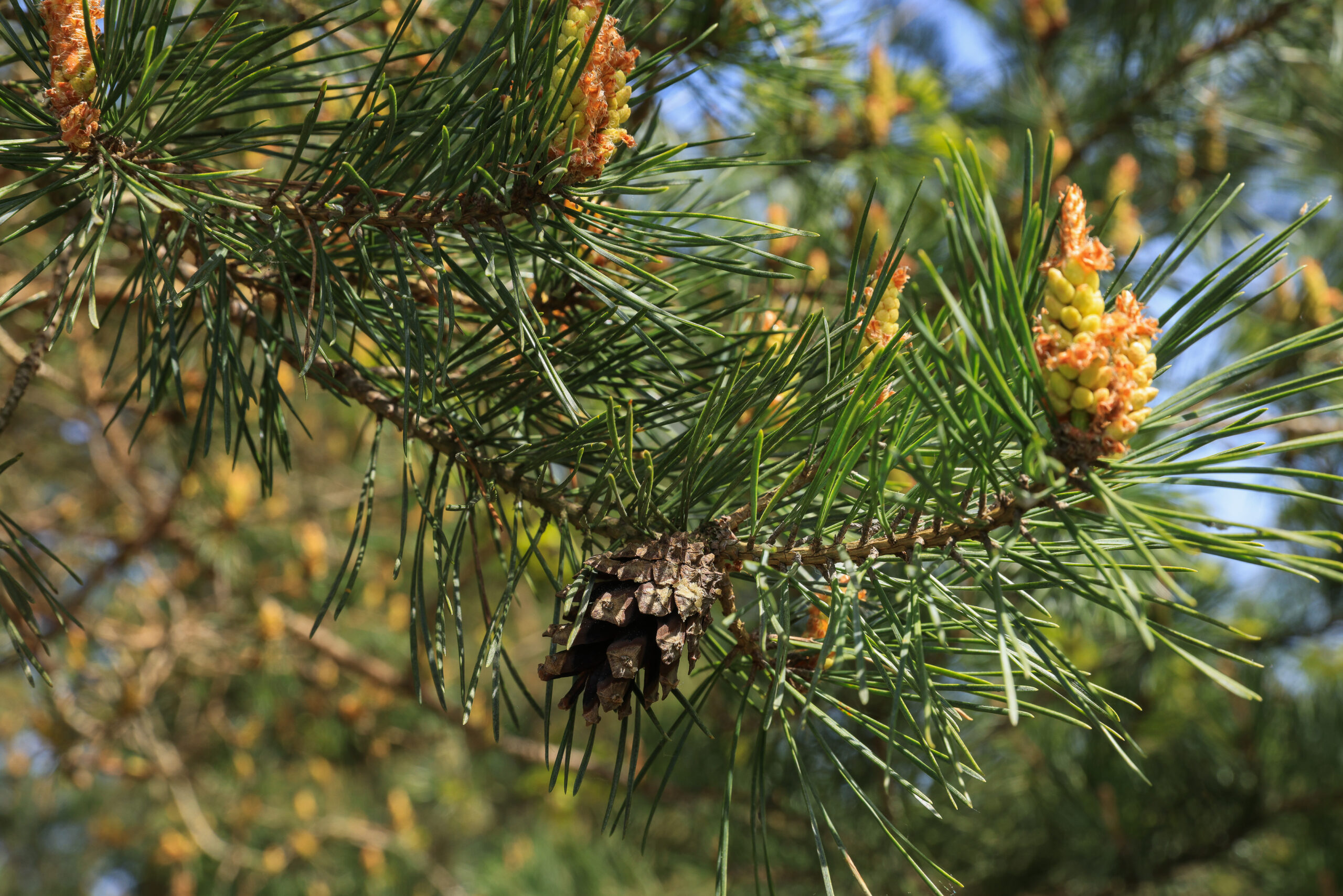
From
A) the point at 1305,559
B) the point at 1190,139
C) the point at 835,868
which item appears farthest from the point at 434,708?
the point at 1190,139

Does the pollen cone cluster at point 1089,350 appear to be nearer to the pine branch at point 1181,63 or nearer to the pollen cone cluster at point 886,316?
the pollen cone cluster at point 886,316

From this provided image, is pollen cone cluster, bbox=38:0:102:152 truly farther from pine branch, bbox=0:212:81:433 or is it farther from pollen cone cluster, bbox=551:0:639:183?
pollen cone cluster, bbox=551:0:639:183

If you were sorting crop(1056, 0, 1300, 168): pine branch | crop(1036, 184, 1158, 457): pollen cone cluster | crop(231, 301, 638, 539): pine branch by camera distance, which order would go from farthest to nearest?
crop(1056, 0, 1300, 168): pine branch, crop(231, 301, 638, 539): pine branch, crop(1036, 184, 1158, 457): pollen cone cluster

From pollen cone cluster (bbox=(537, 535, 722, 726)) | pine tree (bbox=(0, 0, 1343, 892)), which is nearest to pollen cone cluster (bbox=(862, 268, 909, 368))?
pine tree (bbox=(0, 0, 1343, 892))

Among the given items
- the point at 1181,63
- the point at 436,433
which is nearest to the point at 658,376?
the point at 436,433

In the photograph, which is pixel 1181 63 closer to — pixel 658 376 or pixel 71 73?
pixel 658 376

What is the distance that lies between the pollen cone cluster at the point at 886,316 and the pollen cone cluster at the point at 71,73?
36 centimetres

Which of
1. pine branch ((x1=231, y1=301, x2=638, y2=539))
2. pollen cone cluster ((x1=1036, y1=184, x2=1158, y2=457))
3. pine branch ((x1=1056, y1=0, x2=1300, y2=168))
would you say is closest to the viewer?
pollen cone cluster ((x1=1036, y1=184, x2=1158, y2=457))

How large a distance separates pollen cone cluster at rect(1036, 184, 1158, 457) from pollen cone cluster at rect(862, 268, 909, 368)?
0.08 meters

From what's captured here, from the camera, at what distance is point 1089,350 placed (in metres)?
0.32

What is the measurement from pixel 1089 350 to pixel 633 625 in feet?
0.68

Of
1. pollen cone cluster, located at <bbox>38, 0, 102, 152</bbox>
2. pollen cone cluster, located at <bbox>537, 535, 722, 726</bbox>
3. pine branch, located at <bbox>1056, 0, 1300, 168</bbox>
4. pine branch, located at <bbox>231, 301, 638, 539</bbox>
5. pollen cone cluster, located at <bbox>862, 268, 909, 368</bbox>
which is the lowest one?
pollen cone cluster, located at <bbox>537, 535, 722, 726</bbox>

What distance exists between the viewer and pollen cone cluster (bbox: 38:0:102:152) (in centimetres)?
39

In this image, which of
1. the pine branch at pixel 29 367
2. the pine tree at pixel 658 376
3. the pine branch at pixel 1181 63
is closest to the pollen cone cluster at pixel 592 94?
the pine tree at pixel 658 376
